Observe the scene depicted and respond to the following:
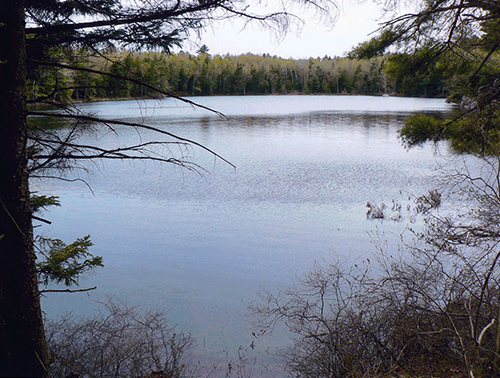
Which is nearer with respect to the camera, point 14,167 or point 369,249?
point 14,167

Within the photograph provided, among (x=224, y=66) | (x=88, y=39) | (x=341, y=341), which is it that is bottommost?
(x=341, y=341)

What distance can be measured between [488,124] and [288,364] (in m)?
3.84

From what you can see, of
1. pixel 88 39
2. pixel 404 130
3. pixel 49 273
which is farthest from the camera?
pixel 404 130

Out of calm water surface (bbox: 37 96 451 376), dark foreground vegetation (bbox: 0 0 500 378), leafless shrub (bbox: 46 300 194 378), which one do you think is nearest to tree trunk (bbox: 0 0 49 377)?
dark foreground vegetation (bbox: 0 0 500 378)

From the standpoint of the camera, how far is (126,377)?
430cm

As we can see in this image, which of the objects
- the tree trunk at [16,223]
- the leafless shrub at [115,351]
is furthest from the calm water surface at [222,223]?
the tree trunk at [16,223]

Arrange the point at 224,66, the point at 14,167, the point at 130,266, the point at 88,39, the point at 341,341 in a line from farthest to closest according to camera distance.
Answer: the point at 224,66 → the point at 130,266 → the point at 341,341 → the point at 88,39 → the point at 14,167

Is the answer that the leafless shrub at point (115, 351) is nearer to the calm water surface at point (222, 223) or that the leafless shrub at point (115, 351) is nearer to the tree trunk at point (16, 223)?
the calm water surface at point (222, 223)

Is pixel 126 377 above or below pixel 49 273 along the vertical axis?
below

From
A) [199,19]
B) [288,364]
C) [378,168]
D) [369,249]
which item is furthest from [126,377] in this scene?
[378,168]

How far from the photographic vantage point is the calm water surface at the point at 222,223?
6289 millimetres

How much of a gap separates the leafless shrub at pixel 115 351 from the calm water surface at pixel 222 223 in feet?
1.47

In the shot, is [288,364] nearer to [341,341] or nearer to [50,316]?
[341,341]

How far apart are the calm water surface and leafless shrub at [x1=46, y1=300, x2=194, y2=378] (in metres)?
0.45
